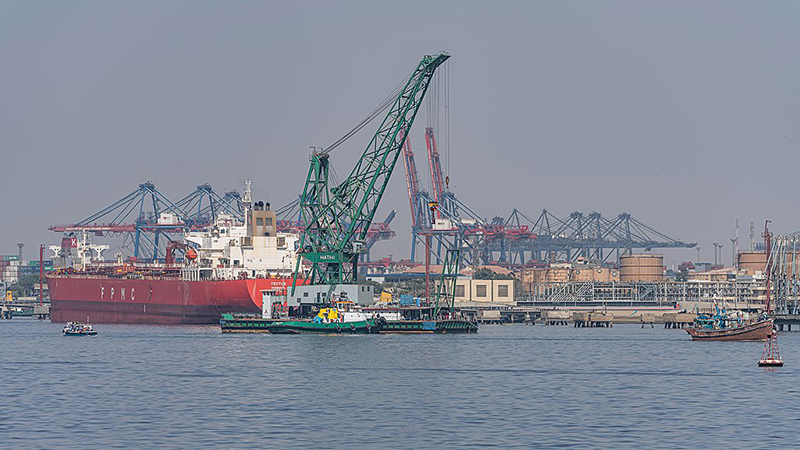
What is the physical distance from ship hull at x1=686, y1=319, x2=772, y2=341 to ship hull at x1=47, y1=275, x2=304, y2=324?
49955 millimetres

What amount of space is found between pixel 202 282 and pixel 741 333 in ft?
219

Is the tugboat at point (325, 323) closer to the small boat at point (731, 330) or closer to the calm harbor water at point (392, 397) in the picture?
the calm harbor water at point (392, 397)

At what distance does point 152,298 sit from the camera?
155625mm

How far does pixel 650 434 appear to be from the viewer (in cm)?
4697

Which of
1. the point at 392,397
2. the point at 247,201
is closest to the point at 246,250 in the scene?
the point at 247,201

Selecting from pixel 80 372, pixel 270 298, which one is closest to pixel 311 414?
pixel 80 372

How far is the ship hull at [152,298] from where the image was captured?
145875 mm

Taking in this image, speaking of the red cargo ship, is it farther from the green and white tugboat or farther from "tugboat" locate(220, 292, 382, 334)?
the green and white tugboat

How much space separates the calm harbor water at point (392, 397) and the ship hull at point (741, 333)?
13.7 meters

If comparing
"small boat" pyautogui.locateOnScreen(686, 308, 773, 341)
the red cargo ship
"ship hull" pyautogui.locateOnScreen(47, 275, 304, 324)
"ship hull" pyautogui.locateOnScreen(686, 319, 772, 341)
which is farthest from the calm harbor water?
the red cargo ship

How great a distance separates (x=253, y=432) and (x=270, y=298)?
87003mm

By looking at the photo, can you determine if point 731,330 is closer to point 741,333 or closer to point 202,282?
point 741,333

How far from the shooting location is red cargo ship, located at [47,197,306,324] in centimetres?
14700

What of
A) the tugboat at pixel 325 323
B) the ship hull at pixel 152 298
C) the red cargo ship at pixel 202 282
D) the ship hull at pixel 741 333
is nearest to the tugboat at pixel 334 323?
the tugboat at pixel 325 323
